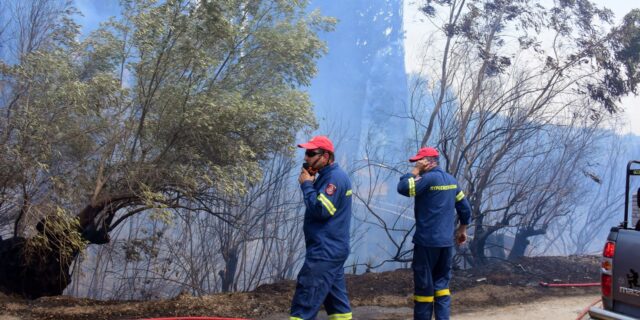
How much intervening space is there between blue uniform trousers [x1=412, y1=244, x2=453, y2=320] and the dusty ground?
141 cm

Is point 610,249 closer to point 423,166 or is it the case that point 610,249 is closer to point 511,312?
point 423,166

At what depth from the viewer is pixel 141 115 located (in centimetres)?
754

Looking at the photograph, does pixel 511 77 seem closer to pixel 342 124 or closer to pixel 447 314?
pixel 342 124

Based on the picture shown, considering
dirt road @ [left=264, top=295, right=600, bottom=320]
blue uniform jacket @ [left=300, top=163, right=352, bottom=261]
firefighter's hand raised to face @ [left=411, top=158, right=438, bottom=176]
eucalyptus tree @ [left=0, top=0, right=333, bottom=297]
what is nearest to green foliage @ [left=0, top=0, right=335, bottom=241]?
eucalyptus tree @ [left=0, top=0, right=333, bottom=297]

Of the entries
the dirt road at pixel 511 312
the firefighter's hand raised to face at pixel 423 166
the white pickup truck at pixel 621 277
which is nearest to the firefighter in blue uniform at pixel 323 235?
the firefighter's hand raised to face at pixel 423 166

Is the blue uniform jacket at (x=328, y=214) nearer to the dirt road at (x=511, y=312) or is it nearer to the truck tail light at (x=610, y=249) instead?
the truck tail light at (x=610, y=249)

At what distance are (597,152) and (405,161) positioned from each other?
17.4ft

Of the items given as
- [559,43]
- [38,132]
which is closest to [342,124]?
[559,43]

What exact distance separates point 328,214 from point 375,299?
3662 millimetres

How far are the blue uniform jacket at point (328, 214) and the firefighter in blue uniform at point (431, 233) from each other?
0.99m

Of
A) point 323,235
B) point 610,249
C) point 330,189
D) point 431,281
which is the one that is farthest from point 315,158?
point 610,249

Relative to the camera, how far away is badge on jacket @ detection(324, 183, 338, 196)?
3.84 metres

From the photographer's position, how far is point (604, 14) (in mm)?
12148

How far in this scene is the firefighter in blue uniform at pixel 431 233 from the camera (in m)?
4.82
